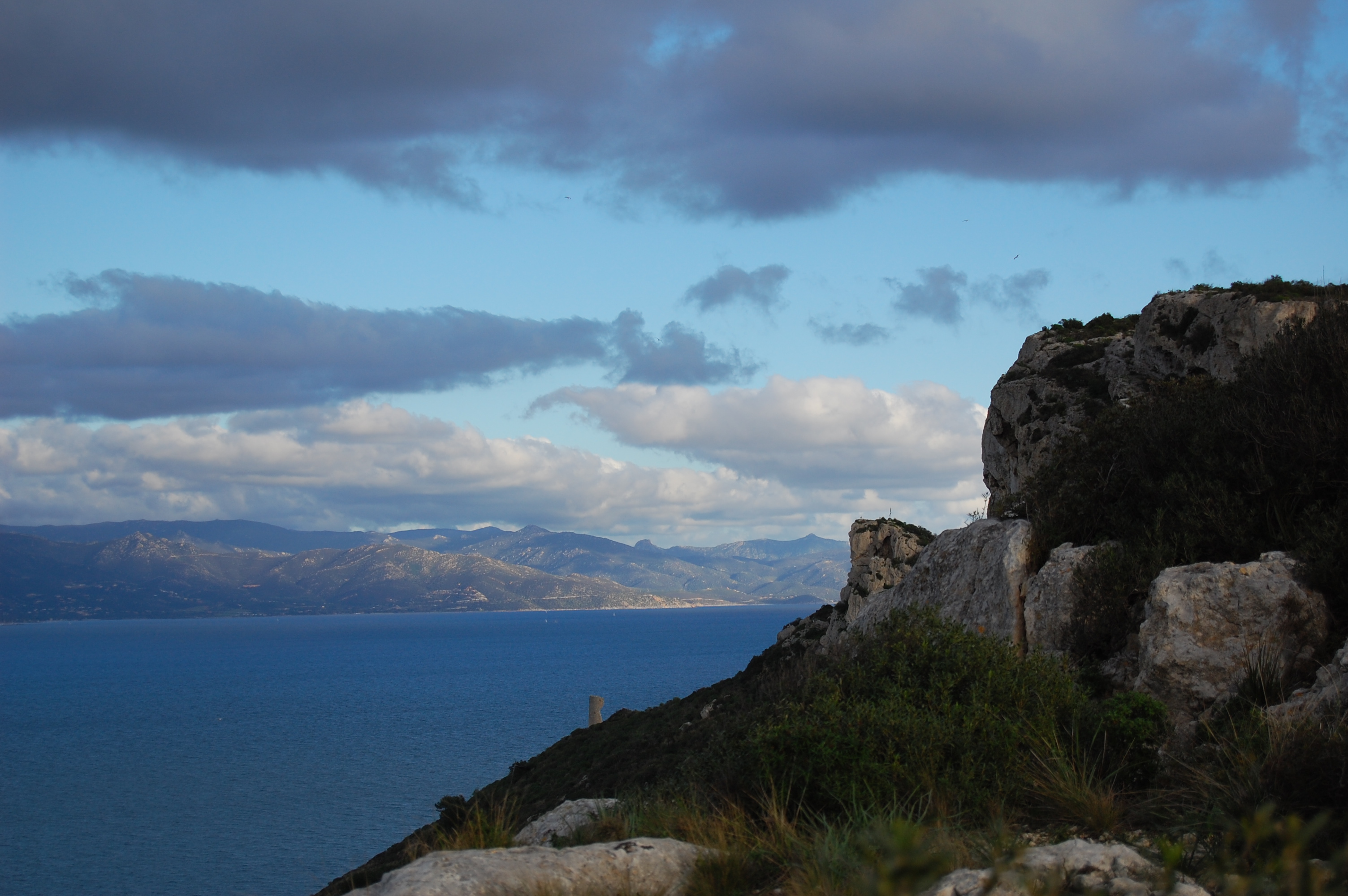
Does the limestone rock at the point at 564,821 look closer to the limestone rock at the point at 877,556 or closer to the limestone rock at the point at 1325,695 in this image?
the limestone rock at the point at 1325,695

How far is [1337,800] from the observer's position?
7.55m

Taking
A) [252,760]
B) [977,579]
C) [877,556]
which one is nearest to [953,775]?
[977,579]

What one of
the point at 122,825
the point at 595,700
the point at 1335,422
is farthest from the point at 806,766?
the point at 122,825

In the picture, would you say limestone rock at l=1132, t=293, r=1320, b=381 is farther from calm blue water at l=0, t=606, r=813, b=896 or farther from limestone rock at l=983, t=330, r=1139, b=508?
calm blue water at l=0, t=606, r=813, b=896

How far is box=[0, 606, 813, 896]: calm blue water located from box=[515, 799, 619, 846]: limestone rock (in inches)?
999

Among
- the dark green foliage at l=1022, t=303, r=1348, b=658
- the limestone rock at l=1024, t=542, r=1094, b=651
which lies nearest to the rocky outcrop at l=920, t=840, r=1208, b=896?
the dark green foliage at l=1022, t=303, r=1348, b=658

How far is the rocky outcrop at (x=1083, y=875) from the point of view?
219 inches

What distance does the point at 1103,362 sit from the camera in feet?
102

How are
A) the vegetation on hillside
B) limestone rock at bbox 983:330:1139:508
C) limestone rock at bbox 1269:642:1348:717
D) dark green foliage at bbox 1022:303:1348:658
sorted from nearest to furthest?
the vegetation on hillside, limestone rock at bbox 1269:642:1348:717, dark green foliage at bbox 1022:303:1348:658, limestone rock at bbox 983:330:1139:508

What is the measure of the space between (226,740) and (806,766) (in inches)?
3448

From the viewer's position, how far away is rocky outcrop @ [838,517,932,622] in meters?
45.3

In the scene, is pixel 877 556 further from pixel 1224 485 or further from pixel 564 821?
pixel 564 821

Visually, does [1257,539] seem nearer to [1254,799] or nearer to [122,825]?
[1254,799]

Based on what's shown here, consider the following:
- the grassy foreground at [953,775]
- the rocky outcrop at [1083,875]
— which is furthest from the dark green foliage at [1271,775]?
the rocky outcrop at [1083,875]
